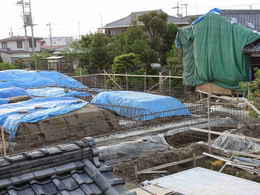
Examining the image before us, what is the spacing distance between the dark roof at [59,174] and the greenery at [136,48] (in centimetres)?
1672

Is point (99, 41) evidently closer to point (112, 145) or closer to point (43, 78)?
point (43, 78)

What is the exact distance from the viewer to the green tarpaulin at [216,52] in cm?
1387

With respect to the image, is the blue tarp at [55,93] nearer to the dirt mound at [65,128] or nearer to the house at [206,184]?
the dirt mound at [65,128]

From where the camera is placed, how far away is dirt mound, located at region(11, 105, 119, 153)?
9617 mm

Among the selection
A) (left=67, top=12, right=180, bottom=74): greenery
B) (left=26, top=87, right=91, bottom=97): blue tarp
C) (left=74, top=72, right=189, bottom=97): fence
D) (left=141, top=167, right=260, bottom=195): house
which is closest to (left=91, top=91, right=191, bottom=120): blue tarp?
(left=26, top=87, right=91, bottom=97): blue tarp

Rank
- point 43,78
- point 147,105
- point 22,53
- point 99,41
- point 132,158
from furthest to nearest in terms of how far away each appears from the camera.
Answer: point 22,53 → point 99,41 → point 43,78 → point 147,105 → point 132,158

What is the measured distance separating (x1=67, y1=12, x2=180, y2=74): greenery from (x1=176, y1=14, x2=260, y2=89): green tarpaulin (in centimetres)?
380

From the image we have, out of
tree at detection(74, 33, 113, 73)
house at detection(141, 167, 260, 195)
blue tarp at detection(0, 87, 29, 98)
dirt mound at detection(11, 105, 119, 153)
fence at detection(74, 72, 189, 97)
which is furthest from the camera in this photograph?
tree at detection(74, 33, 113, 73)

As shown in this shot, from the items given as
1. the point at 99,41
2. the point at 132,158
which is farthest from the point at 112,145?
the point at 99,41

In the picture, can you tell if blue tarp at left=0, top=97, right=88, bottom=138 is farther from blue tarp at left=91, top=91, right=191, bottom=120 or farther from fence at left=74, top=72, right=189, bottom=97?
fence at left=74, top=72, right=189, bottom=97

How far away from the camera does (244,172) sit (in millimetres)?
7586

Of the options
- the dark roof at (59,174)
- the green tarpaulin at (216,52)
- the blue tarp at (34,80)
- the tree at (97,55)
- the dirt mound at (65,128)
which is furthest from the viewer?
the tree at (97,55)

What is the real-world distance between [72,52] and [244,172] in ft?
72.0

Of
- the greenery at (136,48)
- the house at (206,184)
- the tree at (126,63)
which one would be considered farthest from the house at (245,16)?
the house at (206,184)
